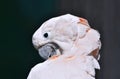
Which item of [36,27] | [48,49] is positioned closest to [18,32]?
[36,27]

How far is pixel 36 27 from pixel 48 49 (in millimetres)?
1292

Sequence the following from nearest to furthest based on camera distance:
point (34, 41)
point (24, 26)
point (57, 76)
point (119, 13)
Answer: point (57, 76)
point (34, 41)
point (119, 13)
point (24, 26)

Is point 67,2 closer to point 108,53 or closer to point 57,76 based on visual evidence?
point 108,53

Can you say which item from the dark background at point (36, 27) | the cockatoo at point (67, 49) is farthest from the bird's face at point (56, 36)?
the dark background at point (36, 27)

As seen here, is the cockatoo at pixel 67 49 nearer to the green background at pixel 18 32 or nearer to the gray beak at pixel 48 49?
the gray beak at pixel 48 49

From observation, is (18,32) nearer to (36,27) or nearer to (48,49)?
(36,27)

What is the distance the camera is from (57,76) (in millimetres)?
1721

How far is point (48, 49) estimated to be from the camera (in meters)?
1.85

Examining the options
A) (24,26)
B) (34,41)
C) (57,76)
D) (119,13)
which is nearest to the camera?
(57,76)

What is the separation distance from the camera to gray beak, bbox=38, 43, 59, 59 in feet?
5.99

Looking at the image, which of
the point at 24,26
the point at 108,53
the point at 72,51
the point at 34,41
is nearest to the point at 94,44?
the point at 72,51

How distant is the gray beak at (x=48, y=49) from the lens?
1827mm

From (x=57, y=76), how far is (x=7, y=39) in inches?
63.7

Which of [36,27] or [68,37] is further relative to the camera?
[36,27]
